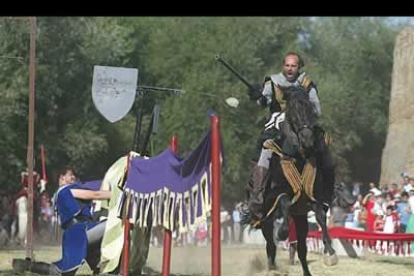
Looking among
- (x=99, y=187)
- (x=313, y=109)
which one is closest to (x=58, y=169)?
(x=99, y=187)

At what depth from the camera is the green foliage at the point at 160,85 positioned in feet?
112

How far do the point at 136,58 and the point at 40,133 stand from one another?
7072 millimetres

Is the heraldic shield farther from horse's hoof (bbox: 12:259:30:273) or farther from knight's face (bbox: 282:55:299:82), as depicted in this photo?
horse's hoof (bbox: 12:259:30:273)

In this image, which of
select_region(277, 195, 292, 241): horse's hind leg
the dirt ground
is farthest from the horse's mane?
the dirt ground

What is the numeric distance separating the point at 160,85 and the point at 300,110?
2919 centimetres

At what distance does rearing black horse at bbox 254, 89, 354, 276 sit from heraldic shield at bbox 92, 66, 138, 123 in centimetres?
196

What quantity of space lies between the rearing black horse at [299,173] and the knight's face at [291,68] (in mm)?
450

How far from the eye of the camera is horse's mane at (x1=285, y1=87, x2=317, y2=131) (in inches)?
493

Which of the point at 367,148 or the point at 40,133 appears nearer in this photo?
the point at 40,133

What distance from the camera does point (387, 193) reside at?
77.7ft

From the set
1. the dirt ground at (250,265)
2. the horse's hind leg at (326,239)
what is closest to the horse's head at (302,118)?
the horse's hind leg at (326,239)

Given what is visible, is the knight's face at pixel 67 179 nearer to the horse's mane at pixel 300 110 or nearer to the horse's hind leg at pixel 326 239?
the horse's mane at pixel 300 110

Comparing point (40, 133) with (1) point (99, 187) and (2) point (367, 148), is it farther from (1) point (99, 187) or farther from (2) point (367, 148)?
(1) point (99, 187)
